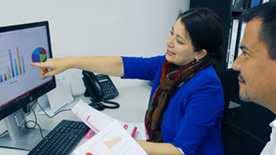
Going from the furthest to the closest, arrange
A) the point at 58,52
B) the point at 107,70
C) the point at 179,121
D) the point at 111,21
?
the point at 111,21 → the point at 58,52 → the point at 107,70 → the point at 179,121

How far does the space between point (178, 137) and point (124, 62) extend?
1.85 feet

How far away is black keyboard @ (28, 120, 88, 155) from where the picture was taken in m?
0.86

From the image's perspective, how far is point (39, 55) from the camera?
3.35 feet

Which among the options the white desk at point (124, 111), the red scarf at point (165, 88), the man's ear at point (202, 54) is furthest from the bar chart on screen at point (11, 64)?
the man's ear at point (202, 54)

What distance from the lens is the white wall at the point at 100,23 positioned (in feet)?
4.06

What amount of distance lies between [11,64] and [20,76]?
A: 0.08 meters

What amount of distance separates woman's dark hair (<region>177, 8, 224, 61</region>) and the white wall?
2.12ft

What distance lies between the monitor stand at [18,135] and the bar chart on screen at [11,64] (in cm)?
21

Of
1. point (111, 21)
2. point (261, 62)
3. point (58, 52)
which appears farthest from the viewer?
point (111, 21)

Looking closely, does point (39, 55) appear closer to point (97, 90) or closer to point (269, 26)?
point (97, 90)

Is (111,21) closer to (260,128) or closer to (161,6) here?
(161,6)

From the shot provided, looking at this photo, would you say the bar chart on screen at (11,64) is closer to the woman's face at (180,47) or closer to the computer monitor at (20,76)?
the computer monitor at (20,76)

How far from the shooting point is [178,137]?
2.96 ft

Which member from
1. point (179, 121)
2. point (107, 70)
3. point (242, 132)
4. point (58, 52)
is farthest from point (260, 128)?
point (58, 52)
